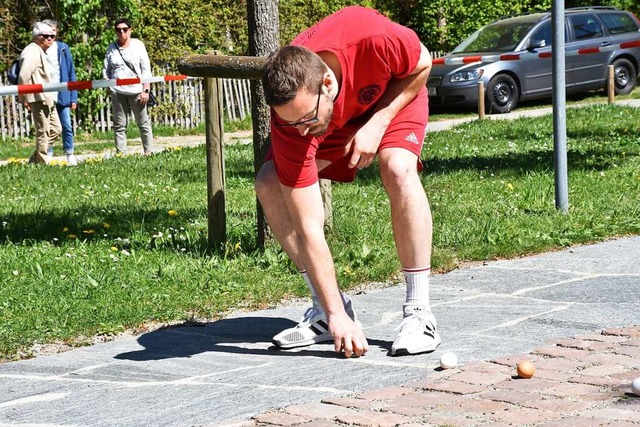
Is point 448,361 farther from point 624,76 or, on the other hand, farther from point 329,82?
point 624,76

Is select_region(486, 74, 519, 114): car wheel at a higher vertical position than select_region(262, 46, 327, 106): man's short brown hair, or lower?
lower

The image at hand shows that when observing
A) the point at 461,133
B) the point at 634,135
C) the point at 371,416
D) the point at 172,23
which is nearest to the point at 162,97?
the point at 172,23

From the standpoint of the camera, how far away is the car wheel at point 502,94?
19.7 meters

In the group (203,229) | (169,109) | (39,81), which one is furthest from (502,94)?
(203,229)

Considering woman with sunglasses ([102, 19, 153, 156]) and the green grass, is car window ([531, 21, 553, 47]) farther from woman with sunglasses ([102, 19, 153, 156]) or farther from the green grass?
woman with sunglasses ([102, 19, 153, 156])

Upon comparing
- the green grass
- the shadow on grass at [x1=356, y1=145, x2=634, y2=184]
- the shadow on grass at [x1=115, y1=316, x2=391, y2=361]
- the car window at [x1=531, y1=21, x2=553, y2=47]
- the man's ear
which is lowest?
the shadow on grass at [x1=115, y1=316, x2=391, y2=361]

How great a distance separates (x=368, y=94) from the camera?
4.71 m

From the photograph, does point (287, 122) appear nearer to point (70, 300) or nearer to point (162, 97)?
point (70, 300)

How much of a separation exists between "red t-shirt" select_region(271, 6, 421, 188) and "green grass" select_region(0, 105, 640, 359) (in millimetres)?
1436

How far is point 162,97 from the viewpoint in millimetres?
20922

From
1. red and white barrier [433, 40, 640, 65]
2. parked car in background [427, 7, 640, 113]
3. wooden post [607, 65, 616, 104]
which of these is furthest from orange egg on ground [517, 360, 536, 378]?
wooden post [607, 65, 616, 104]

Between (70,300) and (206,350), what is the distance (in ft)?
3.86

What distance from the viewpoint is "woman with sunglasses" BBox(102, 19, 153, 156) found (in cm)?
1475

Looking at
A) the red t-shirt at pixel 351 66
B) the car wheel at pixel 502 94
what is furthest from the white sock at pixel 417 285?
the car wheel at pixel 502 94
